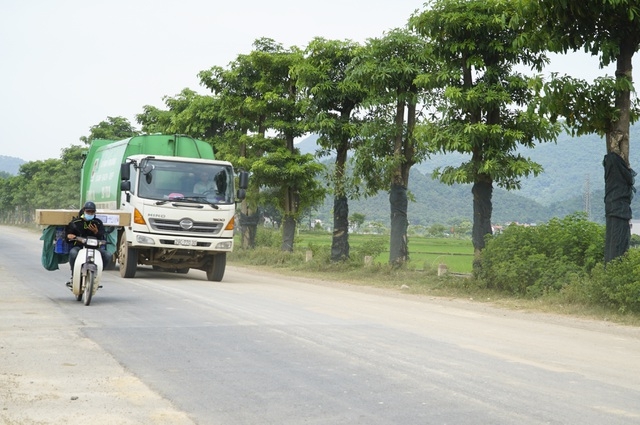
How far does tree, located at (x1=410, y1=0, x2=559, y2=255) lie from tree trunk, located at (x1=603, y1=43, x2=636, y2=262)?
10.5 ft

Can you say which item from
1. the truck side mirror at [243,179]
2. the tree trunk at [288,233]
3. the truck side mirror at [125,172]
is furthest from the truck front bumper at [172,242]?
the tree trunk at [288,233]

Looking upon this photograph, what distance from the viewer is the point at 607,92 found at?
17.1 metres

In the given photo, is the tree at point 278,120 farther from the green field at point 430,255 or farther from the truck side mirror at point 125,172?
the truck side mirror at point 125,172

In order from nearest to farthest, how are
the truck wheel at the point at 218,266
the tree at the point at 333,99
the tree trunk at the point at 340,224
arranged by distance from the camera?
the truck wheel at the point at 218,266
the tree at the point at 333,99
the tree trunk at the point at 340,224

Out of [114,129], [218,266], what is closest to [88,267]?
[218,266]

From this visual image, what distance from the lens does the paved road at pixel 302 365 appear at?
22.4 ft

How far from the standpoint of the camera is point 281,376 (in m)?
8.30

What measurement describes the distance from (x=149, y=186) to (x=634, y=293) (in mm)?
12064

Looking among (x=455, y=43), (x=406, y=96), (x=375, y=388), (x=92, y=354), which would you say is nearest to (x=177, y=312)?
(x=92, y=354)

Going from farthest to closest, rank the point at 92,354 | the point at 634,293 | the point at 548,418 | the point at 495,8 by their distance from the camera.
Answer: the point at 495,8, the point at 634,293, the point at 92,354, the point at 548,418

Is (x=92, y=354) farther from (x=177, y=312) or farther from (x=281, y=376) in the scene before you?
(x=177, y=312)

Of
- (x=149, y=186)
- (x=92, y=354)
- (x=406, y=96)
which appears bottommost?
(x=92, y=354)

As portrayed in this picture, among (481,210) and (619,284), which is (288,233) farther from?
(619,284)

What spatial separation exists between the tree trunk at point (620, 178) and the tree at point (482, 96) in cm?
320
